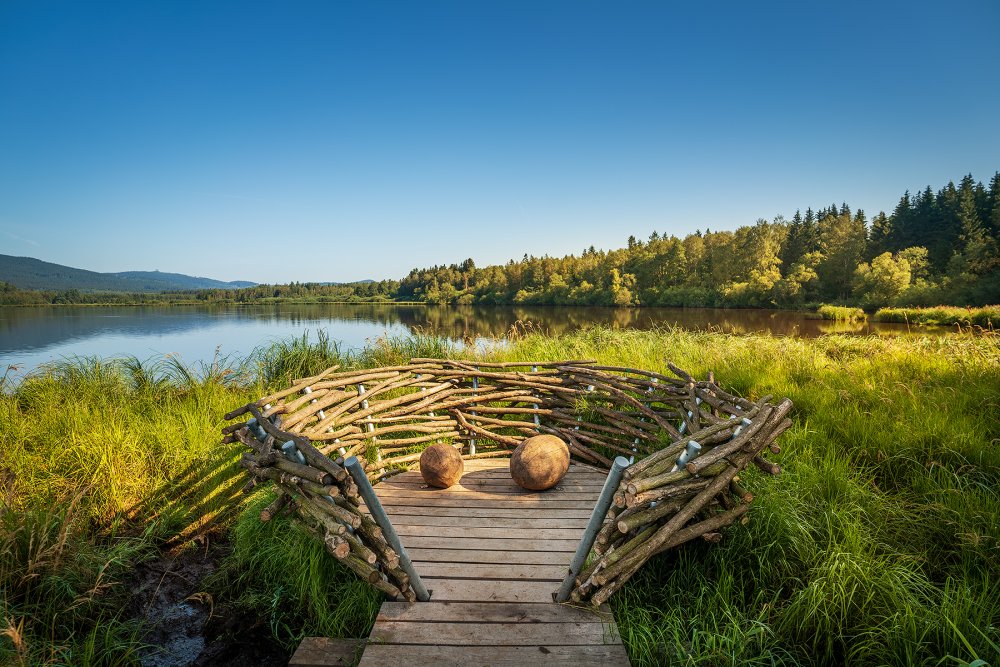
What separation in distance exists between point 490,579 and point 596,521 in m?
0.85

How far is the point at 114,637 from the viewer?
8.13ft

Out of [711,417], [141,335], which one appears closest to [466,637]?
[711,417]

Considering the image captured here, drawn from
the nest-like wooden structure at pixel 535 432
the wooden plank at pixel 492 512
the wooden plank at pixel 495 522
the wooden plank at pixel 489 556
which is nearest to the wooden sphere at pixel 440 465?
the wooden plank at pixel 492 512

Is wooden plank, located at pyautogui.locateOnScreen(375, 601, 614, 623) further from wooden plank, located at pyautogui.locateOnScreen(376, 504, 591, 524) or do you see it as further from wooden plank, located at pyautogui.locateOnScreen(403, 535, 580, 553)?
wooden plank, located at pyautogui.locateOnScreen(376, 504, 591, 524)

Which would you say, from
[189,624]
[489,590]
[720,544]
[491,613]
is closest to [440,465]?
[489,590]

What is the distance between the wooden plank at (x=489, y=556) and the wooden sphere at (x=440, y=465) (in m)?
0.83

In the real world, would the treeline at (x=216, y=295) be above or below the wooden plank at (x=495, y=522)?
above

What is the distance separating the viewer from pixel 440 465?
3.44 m

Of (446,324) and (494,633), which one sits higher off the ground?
(446,324)

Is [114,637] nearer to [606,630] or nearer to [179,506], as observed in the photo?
[179,506]

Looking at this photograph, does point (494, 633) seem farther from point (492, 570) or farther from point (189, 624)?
point (189, 624)

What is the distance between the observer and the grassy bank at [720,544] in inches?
77.5

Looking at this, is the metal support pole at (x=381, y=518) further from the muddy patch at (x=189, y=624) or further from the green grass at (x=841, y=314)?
the green grass at (x=841, y=314)

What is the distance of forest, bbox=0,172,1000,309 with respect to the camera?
1364 inches
